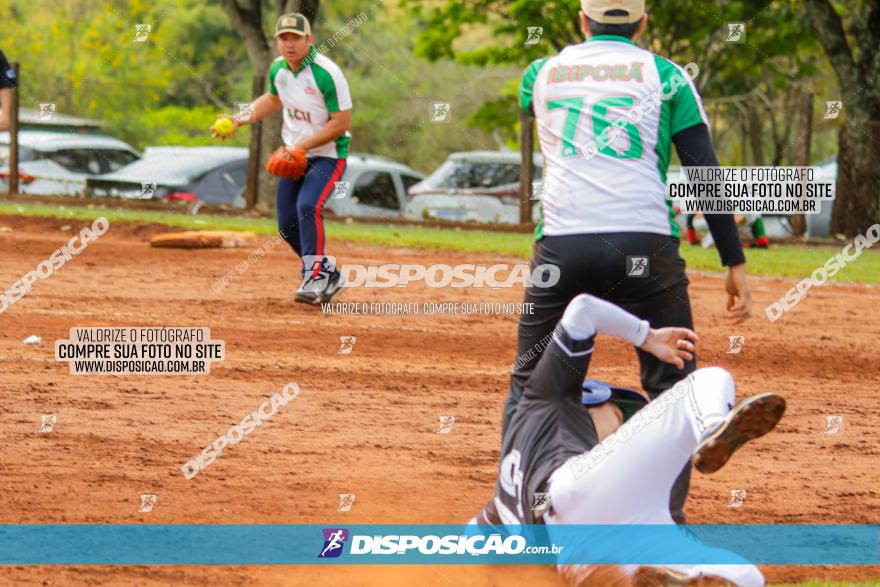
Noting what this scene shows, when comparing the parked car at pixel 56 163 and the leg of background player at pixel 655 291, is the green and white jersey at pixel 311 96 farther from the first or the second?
the parked car at pixel 56 163

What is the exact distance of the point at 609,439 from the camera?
14.4ft

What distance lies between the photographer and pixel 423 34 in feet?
102

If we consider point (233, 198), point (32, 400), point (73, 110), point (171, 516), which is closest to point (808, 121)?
point (233, 198)

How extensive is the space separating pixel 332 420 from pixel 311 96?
15.0 ft

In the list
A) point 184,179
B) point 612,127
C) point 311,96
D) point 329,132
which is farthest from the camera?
point 184,179

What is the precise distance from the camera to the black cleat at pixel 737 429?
4.07m

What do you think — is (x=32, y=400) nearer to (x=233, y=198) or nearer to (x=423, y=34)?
(x=233, y=198)

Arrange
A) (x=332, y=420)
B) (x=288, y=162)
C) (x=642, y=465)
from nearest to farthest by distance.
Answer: (x=642, y=465) < (x=332, y=420) < (x=288, y=162)

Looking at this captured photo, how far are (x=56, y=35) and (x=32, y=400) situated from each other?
1422 inches

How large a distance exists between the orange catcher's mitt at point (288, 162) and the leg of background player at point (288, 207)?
24 centimetres

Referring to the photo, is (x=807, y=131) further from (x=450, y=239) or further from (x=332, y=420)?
(x=332, y=420)

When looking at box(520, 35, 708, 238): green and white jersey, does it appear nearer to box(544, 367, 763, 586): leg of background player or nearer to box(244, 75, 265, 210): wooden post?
box(544, 367, 763, 586): leg of background player

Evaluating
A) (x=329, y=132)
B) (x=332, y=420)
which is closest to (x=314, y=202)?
(x=329, y=132)

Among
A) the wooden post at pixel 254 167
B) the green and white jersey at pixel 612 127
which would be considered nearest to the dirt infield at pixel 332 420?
the green and white jersey at pixel 612 127
